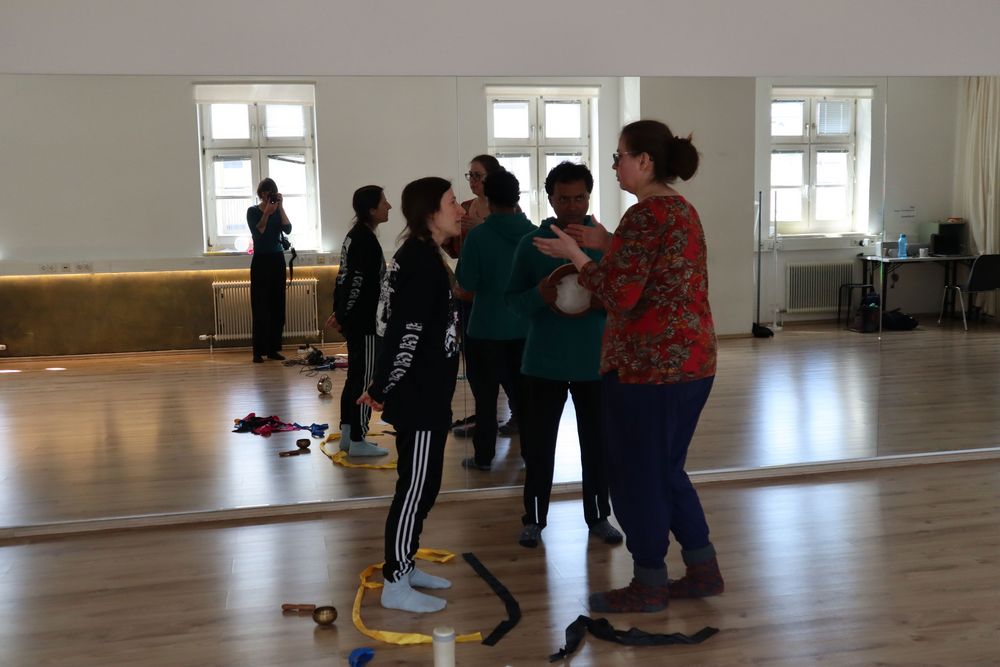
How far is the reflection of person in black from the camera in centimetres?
432

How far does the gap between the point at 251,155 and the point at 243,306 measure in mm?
685

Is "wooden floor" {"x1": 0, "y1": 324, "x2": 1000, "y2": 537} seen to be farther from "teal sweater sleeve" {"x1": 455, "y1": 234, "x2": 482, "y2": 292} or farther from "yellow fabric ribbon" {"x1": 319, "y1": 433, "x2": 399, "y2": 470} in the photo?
"teal sweater sleeve" {"x1": 455, "y1": 234, "x2": 482, "y2": 292}

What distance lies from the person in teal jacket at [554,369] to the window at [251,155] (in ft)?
3.82

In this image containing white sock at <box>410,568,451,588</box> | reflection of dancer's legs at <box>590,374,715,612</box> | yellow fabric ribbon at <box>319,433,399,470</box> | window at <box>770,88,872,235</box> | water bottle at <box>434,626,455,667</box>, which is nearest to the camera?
water bottle at <box>434,626,455,667</box>

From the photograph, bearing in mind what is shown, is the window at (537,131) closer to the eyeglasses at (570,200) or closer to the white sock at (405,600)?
the eyeglasses at (570,200)

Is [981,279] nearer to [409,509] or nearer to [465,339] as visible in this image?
[465,339]

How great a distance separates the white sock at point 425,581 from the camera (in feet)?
11.0

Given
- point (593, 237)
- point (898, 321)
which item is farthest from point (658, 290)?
point (898, 321)

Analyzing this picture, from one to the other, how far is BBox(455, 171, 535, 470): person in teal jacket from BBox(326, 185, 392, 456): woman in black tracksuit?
0.42 metres

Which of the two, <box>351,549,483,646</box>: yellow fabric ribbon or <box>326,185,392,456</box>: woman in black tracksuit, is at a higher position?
<box>326,185,392,456</box>: woman in black tracksuit

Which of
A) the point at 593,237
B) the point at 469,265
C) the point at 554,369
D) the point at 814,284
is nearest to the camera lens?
the point at 593,237

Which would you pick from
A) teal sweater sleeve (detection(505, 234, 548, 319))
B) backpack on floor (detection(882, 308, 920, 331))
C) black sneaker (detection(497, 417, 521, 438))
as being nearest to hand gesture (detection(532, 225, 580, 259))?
teal sweater sleeve (detection(505, 234, 548, 319))

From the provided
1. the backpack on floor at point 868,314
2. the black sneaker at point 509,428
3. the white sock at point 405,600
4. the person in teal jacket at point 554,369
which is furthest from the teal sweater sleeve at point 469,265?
the backpack on floor at point 868,314

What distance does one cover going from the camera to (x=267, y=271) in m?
4.38
